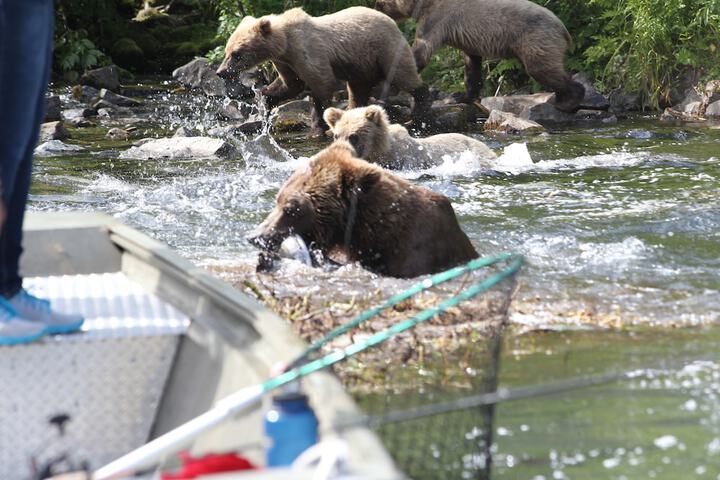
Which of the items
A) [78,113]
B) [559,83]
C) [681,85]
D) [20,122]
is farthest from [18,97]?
[681,85]

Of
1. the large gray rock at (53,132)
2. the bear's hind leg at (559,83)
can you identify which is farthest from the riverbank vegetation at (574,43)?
the large gray rock at (53,132)

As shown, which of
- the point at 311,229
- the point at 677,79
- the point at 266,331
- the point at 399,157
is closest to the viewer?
the point at 266,331

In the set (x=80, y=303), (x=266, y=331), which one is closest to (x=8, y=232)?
(x=80, y=303)

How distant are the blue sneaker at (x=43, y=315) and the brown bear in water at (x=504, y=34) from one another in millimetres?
12654

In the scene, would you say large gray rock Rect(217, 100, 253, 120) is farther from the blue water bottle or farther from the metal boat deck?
the blue water bottle

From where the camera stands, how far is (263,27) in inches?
530

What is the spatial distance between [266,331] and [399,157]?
24.6ft

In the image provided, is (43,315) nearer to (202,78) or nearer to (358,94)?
(358,94)

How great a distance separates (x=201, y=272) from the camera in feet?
11.1

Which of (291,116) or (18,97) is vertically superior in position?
(18,97)

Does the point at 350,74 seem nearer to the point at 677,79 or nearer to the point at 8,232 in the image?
the point at 677,79

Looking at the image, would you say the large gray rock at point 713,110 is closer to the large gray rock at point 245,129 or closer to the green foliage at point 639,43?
the green foliage at point 639,43

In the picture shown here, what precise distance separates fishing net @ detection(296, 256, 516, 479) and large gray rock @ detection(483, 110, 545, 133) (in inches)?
334

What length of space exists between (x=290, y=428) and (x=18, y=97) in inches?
53.0
